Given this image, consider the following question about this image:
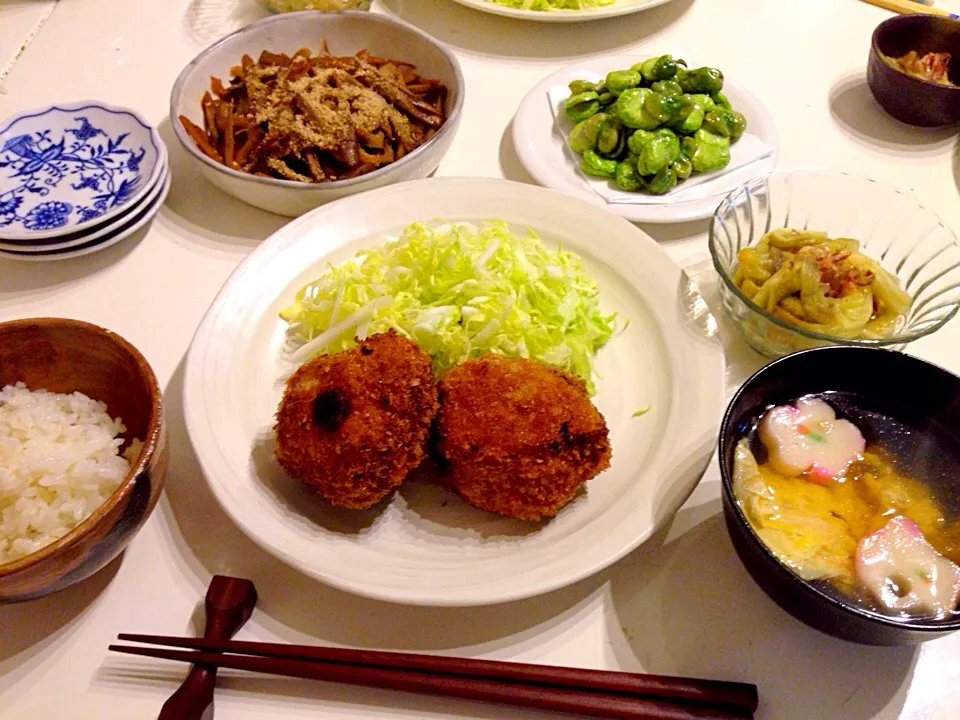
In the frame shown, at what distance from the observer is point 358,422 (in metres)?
1.69

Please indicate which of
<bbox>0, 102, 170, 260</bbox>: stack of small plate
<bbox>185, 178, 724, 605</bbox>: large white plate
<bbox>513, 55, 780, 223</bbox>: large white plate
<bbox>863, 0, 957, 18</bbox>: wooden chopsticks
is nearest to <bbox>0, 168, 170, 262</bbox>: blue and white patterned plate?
<bbox>0, 102, 170, 260</bbox>: stack of small plate

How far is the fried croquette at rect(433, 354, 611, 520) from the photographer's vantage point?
1.66 meters

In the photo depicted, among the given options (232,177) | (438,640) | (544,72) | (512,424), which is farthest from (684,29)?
(438,640)

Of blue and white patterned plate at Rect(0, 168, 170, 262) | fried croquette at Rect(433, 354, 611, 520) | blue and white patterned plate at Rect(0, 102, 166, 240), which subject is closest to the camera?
fried croquette at Rect(433, 354, 611, 520)

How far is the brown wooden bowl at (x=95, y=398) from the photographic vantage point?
1.41 m

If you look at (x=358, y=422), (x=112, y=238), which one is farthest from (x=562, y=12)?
(x=358, y=422)

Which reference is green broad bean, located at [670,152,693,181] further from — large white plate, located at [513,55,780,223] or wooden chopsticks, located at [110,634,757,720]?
wooden chopsticks, located at [110,634,757,720]

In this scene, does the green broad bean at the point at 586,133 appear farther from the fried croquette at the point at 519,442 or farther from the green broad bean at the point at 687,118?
the fried croquette at the point at 519,442

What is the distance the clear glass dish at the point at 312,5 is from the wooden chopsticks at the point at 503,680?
2884 mm

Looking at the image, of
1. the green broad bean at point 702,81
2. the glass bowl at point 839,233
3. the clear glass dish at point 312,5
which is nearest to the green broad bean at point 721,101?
the green broad bean at point 702,81

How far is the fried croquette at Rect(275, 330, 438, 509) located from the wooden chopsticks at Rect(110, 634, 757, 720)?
1.20 feet

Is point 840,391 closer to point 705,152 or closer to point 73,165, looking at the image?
point 705,152

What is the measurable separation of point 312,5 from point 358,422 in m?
2.46

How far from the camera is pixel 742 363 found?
2.16m
